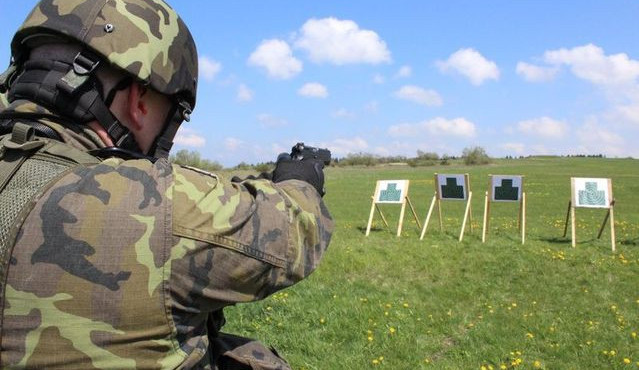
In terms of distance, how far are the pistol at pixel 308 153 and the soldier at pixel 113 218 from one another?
372 mm

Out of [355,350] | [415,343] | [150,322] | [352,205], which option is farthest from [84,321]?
[352,205]

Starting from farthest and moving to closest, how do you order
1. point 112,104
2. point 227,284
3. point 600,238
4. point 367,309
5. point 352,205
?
point 352,205
point 600,238
point 367,309
point 112,104
point 227,284

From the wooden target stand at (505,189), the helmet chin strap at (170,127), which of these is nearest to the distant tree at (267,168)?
the helmet chin strap at (170,127)

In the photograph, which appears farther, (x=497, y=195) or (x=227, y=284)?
(x=497, y=195)

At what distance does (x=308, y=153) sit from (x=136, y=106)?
66 centimetres

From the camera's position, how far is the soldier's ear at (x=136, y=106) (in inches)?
66.2

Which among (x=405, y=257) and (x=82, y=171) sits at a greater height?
(x=82, y=171)

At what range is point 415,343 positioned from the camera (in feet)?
20.2

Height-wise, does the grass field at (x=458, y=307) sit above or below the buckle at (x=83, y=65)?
below

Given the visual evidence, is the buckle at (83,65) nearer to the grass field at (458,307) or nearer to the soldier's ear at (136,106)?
the soldier's ear at (136,106)

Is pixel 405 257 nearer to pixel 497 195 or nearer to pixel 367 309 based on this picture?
pixel 367 309

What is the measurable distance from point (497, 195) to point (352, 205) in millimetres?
10434

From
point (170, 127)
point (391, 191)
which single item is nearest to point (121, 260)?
point (170, 127)

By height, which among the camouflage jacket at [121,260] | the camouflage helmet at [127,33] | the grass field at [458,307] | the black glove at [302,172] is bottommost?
the grass field at [458,307]
